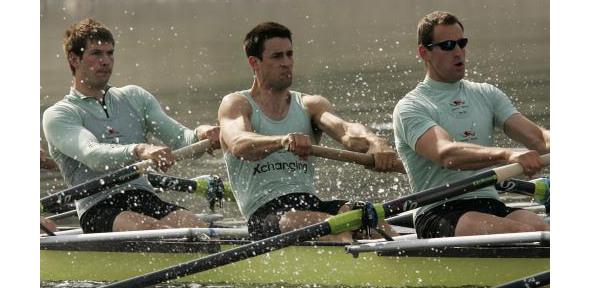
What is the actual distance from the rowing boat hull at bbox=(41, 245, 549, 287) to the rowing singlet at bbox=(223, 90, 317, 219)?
0.87 feet

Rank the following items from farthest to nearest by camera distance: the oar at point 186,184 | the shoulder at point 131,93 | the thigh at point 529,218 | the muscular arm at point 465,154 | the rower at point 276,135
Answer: the oar at point 186,184 < the shoulder at point 131,93 < the rower at point 276,135 < the thigh at point 529,218 < the muscular arm at point 465,154

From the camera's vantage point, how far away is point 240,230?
20.9 feet

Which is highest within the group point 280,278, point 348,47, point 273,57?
point 348,47

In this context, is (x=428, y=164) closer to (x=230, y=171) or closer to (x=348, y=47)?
(x=230, y=171)

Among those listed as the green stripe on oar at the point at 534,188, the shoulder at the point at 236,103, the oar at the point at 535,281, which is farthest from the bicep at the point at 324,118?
the oar at the point at 535,281

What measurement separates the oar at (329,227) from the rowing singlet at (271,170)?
49 cm

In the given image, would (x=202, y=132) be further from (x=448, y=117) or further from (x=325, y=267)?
(x=448, y=117)

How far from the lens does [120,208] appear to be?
673cm

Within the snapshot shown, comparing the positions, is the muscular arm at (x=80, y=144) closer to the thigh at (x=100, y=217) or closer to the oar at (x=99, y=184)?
the oar at (x=99, y=184)

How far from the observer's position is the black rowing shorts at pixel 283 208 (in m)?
6.09

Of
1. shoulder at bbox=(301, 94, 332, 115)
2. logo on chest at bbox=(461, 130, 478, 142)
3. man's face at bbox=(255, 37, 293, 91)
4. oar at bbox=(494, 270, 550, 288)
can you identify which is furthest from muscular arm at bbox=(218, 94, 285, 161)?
oar at bbox=(494, 270, 550, 288)

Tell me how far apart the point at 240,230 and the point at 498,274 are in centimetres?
135

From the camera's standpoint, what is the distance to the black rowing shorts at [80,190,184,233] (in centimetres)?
666
